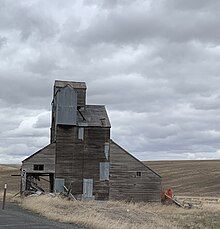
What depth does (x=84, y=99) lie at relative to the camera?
49.0 m

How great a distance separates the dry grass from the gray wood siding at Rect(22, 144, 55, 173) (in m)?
6.16

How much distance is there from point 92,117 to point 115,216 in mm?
20406

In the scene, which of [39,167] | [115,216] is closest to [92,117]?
[39,167]

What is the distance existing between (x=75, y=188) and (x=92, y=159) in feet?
9.63

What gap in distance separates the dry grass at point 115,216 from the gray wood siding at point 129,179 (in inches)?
61.6

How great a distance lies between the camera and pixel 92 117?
48.6 metres

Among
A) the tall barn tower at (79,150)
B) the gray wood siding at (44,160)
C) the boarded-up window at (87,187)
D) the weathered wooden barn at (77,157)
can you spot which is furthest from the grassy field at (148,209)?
the gray wood siding at (44,160)

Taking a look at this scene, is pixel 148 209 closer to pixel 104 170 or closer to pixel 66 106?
pixel 104 170

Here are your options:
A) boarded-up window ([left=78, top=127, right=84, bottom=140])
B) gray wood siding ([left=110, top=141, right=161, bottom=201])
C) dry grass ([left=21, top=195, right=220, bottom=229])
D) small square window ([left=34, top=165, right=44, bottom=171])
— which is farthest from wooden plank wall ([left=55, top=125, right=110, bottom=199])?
dry grass ([left=21, top=195, right=220, bottom=229])

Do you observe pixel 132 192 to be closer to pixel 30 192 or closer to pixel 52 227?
pixel 30 192

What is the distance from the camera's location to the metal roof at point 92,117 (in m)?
47.6

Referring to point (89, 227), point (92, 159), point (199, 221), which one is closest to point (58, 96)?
point (92, 159)

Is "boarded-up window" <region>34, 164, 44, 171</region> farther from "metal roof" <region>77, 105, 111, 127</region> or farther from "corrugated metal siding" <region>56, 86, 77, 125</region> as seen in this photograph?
"metal roof" <region>77, 105, 111, 127</region>

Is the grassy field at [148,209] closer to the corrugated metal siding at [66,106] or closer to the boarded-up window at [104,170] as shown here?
the boarded-up window at [104,170]
